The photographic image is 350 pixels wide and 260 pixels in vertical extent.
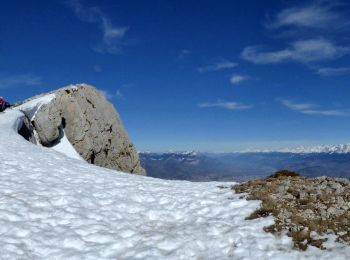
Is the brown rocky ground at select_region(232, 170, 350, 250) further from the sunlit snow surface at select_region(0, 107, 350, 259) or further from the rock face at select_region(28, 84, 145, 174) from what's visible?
the rock face at select_region(28, 84, 145, 174)

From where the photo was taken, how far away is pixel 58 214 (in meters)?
15.1

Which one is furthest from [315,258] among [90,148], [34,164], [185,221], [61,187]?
[90,148]

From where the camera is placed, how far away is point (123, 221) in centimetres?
1553

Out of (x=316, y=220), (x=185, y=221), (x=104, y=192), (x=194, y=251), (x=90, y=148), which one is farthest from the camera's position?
(x=90, y=148)

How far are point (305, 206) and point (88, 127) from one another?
41.5 metres

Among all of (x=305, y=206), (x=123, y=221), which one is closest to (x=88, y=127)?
(x=123, y=221)

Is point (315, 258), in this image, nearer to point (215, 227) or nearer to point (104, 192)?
point (215, 227)

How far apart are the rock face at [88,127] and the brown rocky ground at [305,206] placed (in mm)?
33561

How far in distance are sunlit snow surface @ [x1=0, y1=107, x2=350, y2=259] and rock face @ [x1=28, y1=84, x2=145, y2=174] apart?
27.4m

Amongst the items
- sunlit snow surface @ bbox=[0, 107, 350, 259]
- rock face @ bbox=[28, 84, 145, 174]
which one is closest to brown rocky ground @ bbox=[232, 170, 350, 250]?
sunlit snow surface @ bbox=[0, 107, 350, 259]

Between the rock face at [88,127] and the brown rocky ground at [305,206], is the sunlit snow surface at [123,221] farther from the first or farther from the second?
the rock face at [88,127]

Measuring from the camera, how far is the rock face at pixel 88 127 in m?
48.4

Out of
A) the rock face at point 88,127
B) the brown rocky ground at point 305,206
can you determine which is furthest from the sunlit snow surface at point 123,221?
the rock face at point 88,127

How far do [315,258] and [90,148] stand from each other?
141 feet
